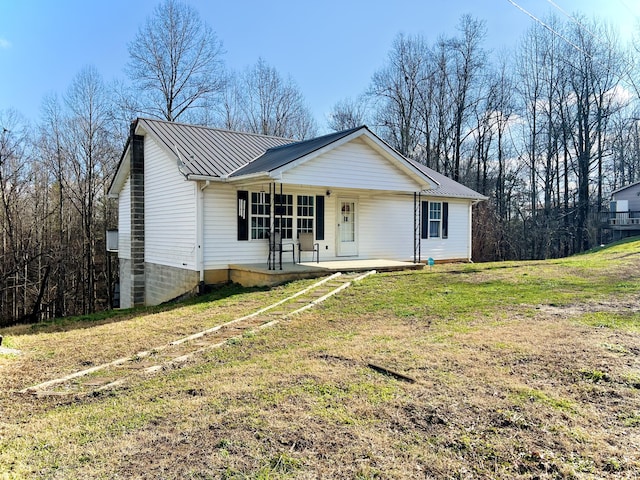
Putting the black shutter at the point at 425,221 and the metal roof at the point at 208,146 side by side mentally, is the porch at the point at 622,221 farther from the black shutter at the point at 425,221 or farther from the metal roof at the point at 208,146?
the metal roof at the point at 208,146

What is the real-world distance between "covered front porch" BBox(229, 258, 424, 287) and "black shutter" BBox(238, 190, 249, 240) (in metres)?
0.92

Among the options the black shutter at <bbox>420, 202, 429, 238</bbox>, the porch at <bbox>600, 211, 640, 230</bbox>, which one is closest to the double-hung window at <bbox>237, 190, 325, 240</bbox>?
the black shutter at <bbox>420, 202, 429, 238</bbox>

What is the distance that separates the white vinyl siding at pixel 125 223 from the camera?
52.9 feet

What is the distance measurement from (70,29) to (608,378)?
23.2 meters

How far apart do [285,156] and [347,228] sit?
3.66 meters

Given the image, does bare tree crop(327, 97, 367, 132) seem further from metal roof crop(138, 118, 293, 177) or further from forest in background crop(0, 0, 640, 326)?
metal roof crop(138, 118, 293, 177)

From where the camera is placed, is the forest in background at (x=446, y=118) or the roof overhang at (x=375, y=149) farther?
the forest in background at (x=446, y=118)

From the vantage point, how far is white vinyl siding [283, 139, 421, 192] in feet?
38.7

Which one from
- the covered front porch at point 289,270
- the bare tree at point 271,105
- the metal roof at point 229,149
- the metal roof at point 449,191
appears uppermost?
the bare tree at point 271,105

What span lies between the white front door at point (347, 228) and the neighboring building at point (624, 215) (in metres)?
24.4

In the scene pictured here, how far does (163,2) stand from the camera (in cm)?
2803

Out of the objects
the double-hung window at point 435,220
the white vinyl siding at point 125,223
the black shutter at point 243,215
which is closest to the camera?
the black shutter at point 243,215

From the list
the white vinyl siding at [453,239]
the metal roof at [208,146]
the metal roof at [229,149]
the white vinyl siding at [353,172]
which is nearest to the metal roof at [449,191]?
the metal roof at [229,149]

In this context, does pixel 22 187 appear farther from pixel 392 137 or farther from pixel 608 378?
pixel 608 378
